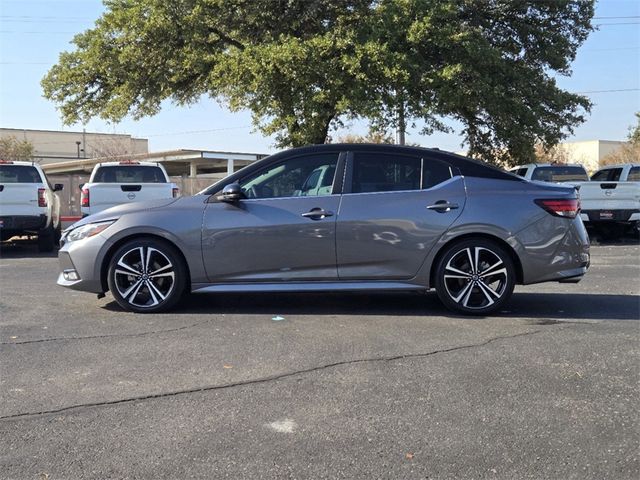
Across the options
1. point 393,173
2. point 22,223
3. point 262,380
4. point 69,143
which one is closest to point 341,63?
point 22,223

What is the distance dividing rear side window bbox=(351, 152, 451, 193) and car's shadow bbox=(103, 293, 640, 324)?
50.7 inches

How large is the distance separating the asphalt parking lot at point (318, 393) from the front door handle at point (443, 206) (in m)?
1.06

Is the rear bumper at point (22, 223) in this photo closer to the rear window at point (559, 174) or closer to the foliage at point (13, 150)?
the rear window at point (559, 174)

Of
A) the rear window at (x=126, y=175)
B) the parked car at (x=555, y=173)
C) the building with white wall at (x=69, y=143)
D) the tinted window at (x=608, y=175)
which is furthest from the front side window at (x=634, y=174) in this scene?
the building with white wall at (x=69, y=143)

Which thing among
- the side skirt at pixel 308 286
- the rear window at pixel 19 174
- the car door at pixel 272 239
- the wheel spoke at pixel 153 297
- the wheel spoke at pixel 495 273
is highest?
the rear window at pixel 19 174

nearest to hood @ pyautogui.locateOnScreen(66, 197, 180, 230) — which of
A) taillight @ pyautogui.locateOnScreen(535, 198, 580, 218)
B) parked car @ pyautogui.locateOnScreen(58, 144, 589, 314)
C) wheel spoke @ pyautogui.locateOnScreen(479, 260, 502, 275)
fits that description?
parked car @ pyautogui.locateOnScreen(58, 144, 589, 314)

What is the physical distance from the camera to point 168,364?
4.64 metres

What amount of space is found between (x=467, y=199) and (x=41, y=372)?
406 cm

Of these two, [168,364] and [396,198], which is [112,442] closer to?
[168,364]

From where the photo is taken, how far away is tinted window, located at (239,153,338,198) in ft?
20.6

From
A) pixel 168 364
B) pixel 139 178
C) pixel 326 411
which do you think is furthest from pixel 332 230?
pixel 139 178

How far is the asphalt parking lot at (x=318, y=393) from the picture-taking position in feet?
10.4

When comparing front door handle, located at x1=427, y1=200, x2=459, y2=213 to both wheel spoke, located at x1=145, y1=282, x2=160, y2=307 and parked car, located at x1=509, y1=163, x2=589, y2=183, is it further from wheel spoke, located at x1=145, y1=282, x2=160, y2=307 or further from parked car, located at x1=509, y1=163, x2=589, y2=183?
parked car, located at x1=509, y1=163, x2=589, y2=183

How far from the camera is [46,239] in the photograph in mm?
12789
